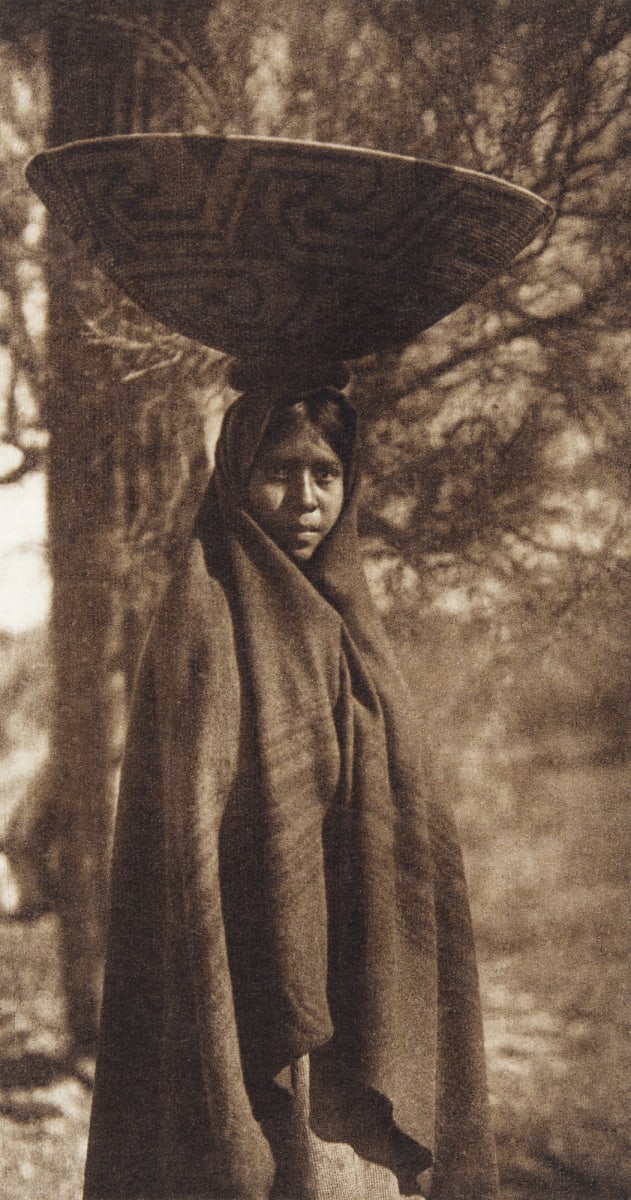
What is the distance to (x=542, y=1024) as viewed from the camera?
171 cm

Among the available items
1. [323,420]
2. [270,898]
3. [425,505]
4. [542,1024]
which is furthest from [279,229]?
[542,1024]

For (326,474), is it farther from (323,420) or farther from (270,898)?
(270,898)

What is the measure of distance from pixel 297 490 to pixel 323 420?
118 mm

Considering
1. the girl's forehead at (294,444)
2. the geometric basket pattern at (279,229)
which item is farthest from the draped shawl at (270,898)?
the geometric basket pattern at (279,229)

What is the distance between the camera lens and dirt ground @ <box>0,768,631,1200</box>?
169 cm

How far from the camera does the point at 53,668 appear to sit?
67.1 inches

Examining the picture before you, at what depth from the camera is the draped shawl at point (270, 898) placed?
1543mm

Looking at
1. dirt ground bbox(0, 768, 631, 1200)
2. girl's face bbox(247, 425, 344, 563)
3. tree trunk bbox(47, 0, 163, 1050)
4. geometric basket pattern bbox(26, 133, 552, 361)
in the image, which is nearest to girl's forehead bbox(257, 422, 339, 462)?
girl's face bbox(247, 425, 344, 563)

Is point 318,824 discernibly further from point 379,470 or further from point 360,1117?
point 379,470

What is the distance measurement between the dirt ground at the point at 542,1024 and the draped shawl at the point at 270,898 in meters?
0.07

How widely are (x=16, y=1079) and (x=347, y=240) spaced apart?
1372 mm

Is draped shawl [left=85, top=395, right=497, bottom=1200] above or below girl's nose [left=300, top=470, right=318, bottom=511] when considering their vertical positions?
below

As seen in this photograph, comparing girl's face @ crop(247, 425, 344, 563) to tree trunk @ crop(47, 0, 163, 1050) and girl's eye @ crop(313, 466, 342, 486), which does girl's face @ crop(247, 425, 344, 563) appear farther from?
tree trunk @ crop(47, 0, 163, 1050)

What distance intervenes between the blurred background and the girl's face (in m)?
0.10
